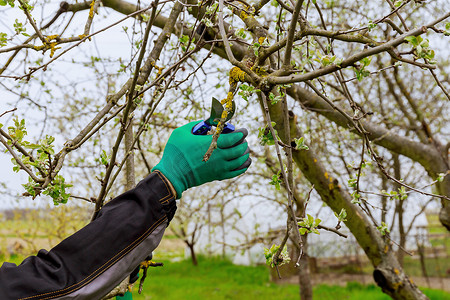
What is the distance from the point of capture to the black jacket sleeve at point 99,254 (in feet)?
3.89

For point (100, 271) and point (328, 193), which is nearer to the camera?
point (100, 271)

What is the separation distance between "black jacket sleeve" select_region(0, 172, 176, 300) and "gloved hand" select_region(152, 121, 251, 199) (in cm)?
23

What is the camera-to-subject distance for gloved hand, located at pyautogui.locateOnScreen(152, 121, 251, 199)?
64.4 inches

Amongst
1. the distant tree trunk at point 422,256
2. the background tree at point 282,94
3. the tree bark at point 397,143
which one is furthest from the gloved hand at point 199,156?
the distant tree trunk at point 422,256

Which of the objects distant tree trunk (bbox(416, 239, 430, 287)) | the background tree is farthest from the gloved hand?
distant tree trunk (bbox(416, 239, 430, 287))

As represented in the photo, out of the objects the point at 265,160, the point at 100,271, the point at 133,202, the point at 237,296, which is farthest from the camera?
the point at 237,296

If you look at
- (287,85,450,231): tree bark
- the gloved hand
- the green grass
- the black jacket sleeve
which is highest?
(287,85,450,231): tree bark

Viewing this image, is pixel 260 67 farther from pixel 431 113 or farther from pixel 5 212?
pixel 5 212

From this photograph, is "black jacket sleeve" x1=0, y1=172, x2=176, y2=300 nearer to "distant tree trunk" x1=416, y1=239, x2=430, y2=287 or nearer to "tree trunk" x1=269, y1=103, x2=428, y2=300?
"tree trunk" x1=269, y1=103, x2=428, y2=300

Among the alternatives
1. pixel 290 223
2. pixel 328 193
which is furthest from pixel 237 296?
pixel 290 223

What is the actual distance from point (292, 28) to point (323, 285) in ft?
30.8

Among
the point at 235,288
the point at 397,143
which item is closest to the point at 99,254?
the point at 397,143

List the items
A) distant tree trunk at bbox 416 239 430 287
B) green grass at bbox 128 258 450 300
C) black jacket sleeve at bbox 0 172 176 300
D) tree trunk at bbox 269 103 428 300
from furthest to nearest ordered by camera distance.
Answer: distant tree trunk at bbox 416 239 430 287, green grass at bbox 128 258 450 300, tree trunk at bbox 269 103 428 300, black jacket sleeve at bbox 0 172 176 300

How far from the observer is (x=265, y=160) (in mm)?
4488
